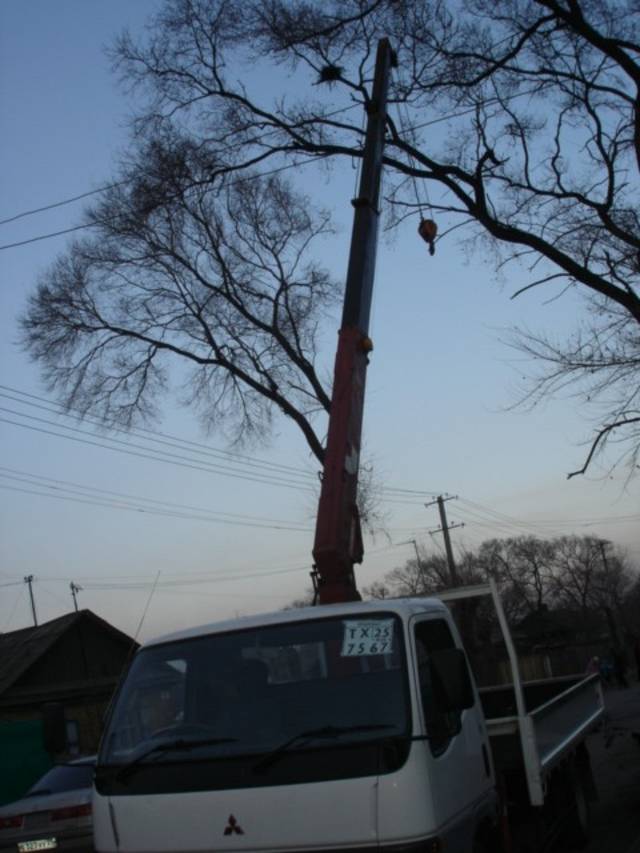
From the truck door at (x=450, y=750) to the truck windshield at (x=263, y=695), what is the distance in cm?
20

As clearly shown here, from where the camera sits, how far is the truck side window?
5148mm

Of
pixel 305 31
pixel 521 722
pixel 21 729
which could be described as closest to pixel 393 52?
pixel 305 31

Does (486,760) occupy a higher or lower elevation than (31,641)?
lower

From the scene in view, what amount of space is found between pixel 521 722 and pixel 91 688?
28.3 metres

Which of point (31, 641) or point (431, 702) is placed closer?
point (431, 702)

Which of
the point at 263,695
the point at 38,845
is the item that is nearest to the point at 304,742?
the point at 263,695

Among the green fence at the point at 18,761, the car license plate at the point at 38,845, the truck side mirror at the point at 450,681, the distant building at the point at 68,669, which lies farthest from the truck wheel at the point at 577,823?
the distant building at the point at 68,669

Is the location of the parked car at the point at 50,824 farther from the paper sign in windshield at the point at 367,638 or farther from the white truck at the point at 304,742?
the paper sign in windshield at the point at 367,638

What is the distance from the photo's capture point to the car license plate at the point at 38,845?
1046 cm

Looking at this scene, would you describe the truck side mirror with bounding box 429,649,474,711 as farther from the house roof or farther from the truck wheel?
the house roof

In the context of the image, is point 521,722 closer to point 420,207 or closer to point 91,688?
point 420,207

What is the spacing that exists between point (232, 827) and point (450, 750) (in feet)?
3.93

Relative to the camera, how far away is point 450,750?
5312 mm

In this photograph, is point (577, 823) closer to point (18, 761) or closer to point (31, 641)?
point (18, 761)
